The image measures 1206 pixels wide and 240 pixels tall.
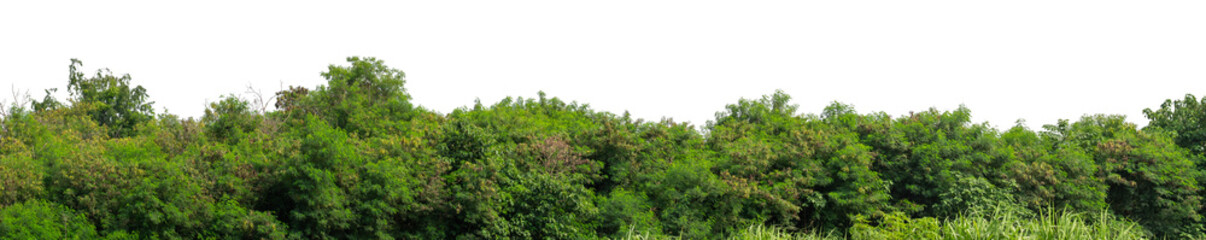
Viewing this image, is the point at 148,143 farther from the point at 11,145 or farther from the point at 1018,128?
the point at 1018,128

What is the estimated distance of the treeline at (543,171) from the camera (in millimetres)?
13461

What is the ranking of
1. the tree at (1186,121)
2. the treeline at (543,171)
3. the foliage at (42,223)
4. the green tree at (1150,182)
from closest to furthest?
1. the foliage at (42,223)
2. the treeline at (543,171)
3. the green tree at (1150,182)
4. the tree at (1186,121)

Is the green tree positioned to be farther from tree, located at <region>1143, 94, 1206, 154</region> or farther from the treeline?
tree, located at <region>1143, 94, 1206, 154</region>

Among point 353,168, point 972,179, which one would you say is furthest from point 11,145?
point 972,179

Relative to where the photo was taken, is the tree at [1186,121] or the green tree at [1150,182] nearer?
the green tree at [1150,182]

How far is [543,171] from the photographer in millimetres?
17578

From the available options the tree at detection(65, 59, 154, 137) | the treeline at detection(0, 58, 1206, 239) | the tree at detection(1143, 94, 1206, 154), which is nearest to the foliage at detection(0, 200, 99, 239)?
the treeline at detection(0, 58, 1206, 239)

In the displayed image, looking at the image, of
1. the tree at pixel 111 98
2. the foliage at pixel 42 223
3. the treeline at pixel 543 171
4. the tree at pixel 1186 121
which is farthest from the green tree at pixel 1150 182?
the tree at pixel 111 98

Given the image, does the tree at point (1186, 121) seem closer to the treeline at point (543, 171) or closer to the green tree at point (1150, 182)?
the treeline at point (543, 171)

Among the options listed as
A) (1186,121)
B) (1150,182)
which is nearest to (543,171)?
(1150,182)

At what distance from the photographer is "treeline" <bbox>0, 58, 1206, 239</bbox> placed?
13461mm

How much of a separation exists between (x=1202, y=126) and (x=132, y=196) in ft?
106

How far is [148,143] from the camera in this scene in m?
16.8

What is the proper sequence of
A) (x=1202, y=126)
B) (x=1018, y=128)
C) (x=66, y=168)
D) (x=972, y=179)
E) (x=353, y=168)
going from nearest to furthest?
(x=66, y=168), (x=353, y=168), (x=972, y=179), (x=1018, y=128), (x=1202, y=126)
